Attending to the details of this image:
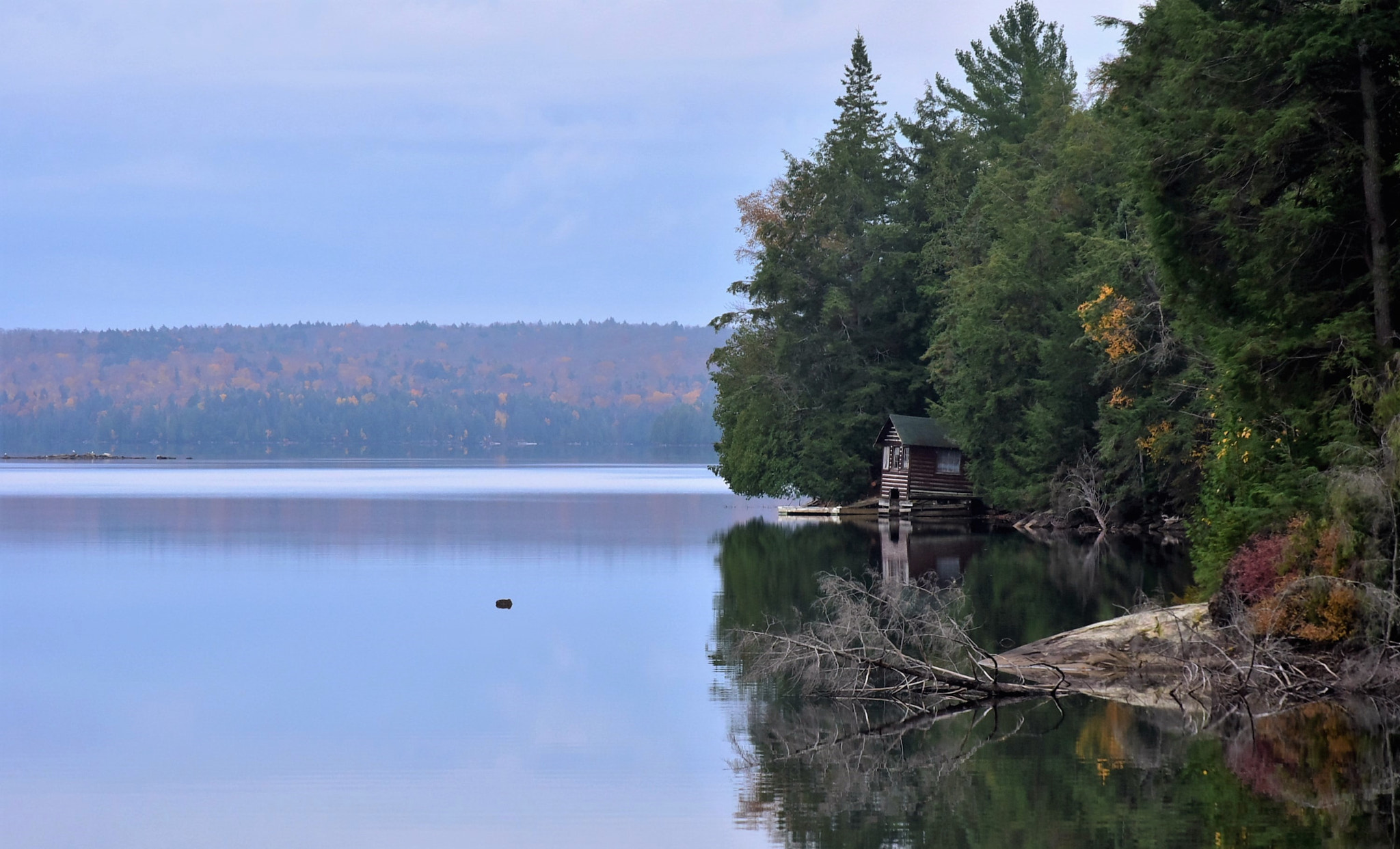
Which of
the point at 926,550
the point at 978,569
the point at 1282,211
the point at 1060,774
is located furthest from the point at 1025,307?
the point at 1060,774

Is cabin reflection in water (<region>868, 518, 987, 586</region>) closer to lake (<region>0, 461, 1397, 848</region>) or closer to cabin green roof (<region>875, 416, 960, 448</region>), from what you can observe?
lake (<region>0, 461, 1397, 848</region>)

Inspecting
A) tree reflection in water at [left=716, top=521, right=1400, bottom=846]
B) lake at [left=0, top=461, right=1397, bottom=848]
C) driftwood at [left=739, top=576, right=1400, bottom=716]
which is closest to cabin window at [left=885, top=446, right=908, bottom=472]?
lake at [left=0, top=461, right=1397, bottom=848]

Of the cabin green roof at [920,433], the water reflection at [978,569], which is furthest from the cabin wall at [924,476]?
the water reflection at [978,569]

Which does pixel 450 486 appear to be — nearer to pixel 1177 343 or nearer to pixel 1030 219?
pixel 1030 219

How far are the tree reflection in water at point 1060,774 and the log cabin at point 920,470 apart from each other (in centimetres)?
3668

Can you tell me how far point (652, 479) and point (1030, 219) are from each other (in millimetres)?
57388

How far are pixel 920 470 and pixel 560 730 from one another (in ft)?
138

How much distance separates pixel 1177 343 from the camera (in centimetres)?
4275

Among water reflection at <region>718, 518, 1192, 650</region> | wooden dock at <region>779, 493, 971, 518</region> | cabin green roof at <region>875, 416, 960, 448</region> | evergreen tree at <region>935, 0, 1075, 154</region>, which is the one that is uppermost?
evergreen tree at <region>935, 0, 1075, 154</region>

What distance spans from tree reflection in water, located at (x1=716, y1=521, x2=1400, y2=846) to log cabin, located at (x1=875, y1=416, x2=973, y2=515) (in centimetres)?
3668

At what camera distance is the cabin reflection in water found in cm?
3456

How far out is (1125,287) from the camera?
142ft

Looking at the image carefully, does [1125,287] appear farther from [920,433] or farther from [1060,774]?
[1060,774]

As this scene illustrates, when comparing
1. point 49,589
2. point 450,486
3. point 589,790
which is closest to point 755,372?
point 450,486
